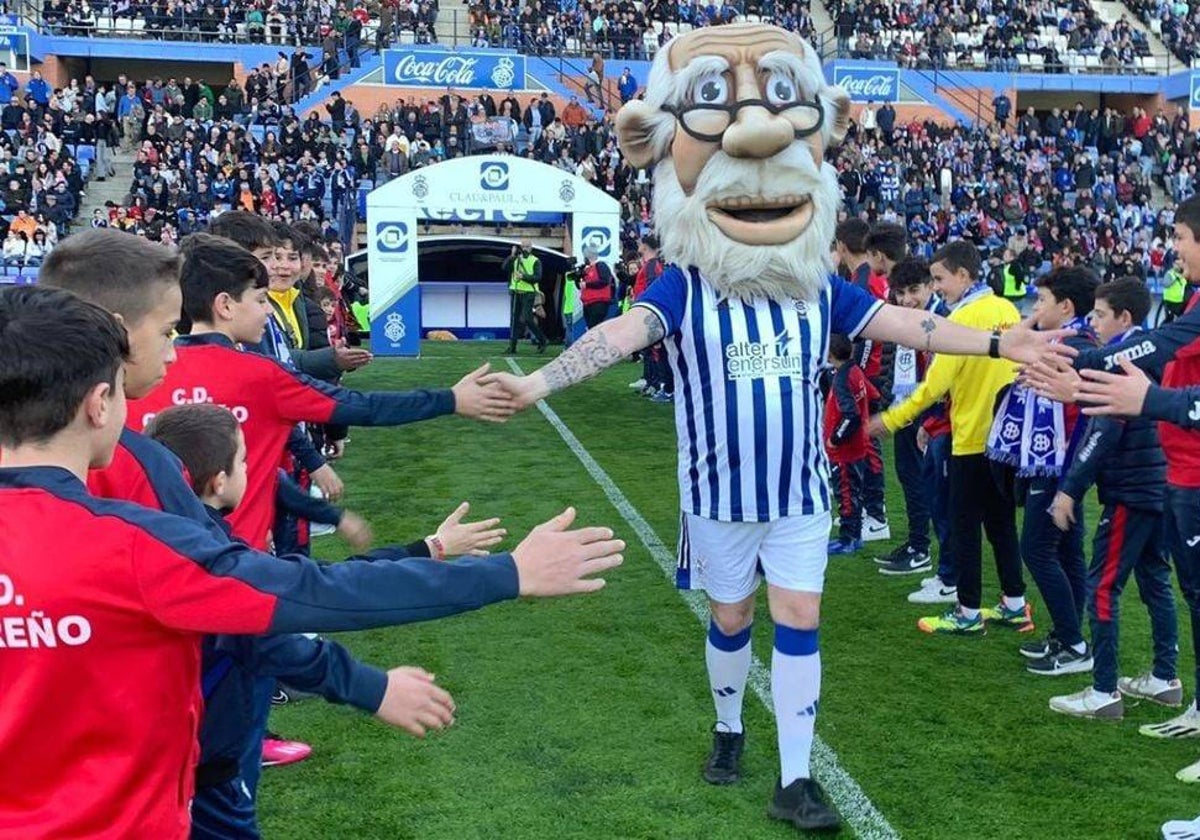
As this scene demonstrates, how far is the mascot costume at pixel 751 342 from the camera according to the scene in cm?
388

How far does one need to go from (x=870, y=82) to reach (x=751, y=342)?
29611mm

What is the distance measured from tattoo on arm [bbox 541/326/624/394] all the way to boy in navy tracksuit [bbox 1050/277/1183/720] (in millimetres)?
2059

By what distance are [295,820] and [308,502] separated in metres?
1.07

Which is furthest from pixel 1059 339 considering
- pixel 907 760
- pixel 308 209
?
pixel 308 209

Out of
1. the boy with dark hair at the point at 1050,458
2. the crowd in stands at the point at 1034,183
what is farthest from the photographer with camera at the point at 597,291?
the boy with dark hair at the point at 1050,458

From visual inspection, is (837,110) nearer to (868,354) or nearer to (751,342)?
(751,342)

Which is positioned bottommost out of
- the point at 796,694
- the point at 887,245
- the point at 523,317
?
the point at 523,317

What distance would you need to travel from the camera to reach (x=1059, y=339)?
495 cm

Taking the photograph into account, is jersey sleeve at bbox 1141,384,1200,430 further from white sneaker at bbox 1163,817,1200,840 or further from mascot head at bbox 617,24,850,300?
white sneaker at bbox 1163,817,1200,840

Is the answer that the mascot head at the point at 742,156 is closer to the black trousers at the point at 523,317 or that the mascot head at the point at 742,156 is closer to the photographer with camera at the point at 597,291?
the photographer with camera at the point at 597,291

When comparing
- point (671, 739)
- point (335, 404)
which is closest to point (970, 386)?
point (671, 739)

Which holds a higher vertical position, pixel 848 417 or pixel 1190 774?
pixel 848 417

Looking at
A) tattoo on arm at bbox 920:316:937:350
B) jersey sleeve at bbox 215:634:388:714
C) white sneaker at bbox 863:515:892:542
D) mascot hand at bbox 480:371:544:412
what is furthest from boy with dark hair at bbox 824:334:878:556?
jersey sleeve at bbox 215:634:388:714

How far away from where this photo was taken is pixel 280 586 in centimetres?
194
